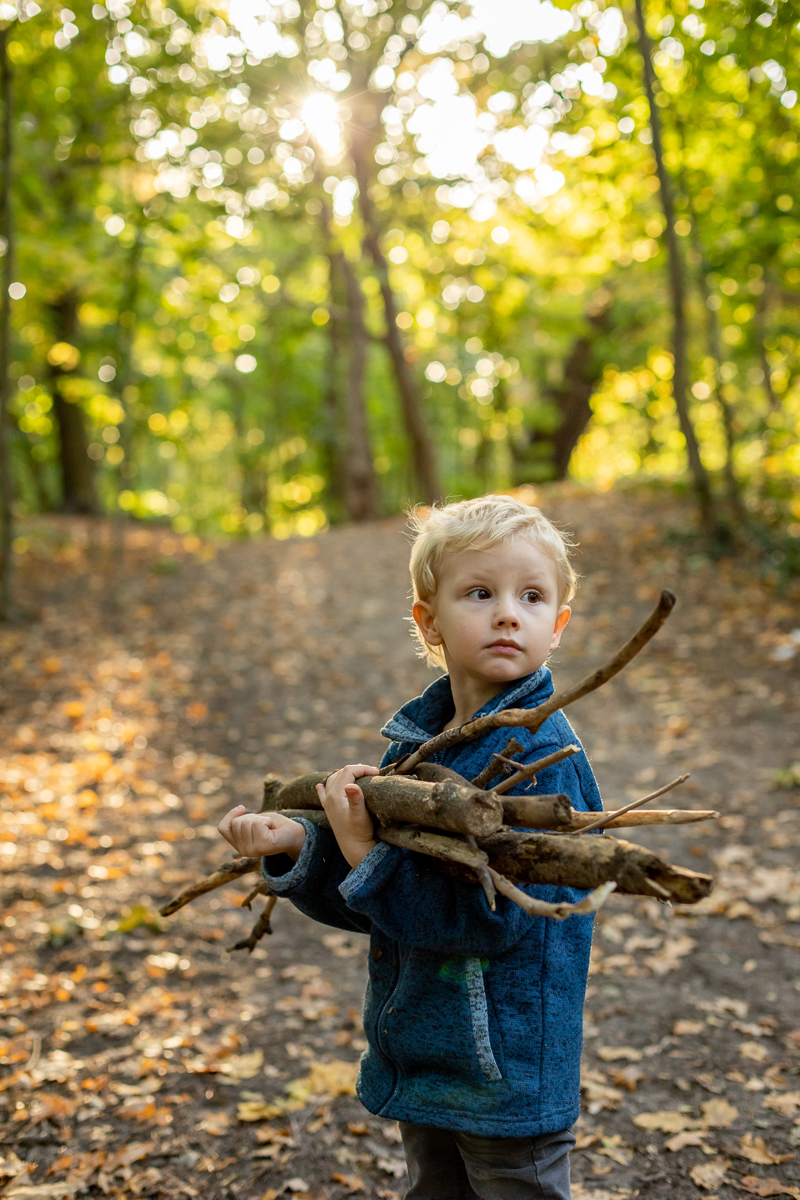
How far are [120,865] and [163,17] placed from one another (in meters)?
9.97

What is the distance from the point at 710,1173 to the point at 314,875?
2.12 m

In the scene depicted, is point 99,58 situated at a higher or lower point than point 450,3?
lower

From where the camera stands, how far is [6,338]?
9.04m

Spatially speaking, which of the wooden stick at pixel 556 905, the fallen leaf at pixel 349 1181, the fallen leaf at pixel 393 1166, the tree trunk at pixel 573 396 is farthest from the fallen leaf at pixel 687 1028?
the tree trunk at pixel 573 396

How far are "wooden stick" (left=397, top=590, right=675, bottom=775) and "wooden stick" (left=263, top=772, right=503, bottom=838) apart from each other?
10cm

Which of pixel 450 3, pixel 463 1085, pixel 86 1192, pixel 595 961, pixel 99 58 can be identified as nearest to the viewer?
pixel 463 1085

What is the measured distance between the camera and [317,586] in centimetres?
1144

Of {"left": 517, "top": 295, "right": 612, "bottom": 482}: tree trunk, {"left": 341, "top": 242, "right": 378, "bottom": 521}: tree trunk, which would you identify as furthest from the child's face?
{"left": 341, "top": 242, "right": 378, "bottom": 521}: tree trunk

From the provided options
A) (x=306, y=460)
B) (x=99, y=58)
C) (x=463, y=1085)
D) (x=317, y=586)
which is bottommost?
(x=463, y=1085)

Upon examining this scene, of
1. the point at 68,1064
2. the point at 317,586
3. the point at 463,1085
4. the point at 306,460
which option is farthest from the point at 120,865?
the point at 306,460

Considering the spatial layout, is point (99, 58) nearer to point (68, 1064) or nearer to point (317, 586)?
point (317, 586)

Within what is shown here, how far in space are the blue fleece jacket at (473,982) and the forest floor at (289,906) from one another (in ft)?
4.93

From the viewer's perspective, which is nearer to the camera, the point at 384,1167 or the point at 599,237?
the point at 384,1167

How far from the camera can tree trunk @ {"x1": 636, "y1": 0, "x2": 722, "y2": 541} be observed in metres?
8.29
